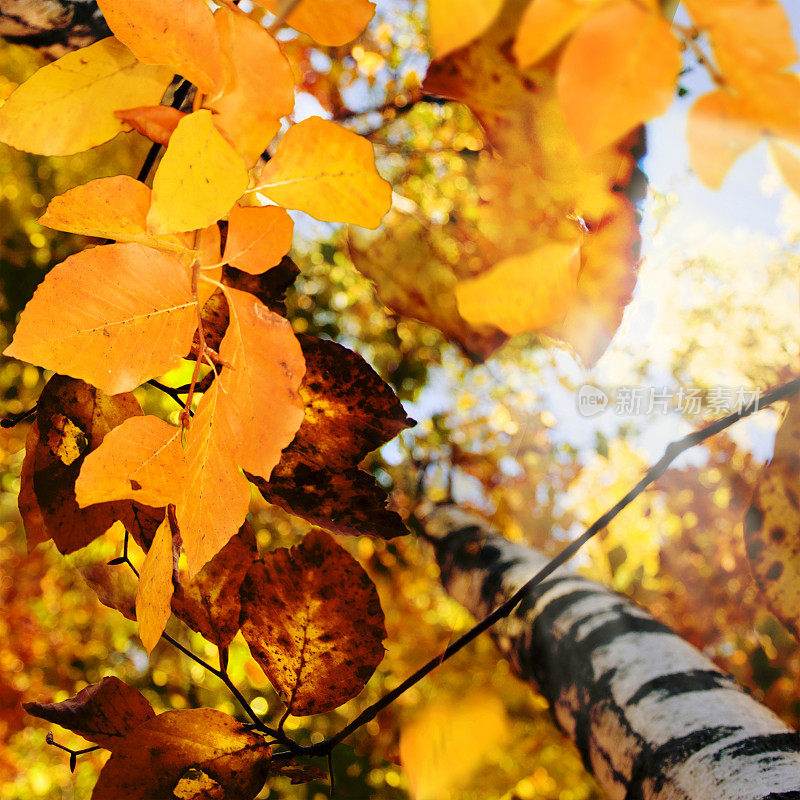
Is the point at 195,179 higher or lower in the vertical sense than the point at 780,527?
higher

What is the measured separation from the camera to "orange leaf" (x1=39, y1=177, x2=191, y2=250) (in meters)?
0.22

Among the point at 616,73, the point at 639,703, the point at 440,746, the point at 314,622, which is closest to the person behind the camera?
the point at 616,73

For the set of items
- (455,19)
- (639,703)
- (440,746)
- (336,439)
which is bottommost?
(440,746)

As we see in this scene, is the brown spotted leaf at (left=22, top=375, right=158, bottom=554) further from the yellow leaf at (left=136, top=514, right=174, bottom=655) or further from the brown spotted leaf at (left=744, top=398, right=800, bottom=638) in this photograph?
the brown spotted leaf at (left=744, top=398, right=800, bottom=638)

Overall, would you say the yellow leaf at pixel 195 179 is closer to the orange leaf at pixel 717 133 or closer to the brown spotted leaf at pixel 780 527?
the orange leaf at pixel 717 133

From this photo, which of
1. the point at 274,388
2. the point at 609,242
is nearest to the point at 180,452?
the point at 274,388

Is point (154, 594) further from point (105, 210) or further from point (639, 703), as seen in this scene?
point (639, 703)

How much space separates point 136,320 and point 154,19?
139 millimetres

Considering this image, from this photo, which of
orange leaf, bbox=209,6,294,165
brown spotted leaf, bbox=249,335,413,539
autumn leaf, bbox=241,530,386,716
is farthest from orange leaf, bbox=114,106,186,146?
autumn leaf, bbox=241,530,386,716

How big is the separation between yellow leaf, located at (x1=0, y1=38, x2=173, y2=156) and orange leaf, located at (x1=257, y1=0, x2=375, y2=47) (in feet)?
0.27

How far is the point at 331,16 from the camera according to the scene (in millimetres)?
282

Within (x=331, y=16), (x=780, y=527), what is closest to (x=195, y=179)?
(x=331, y=16)

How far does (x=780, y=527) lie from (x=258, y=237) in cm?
40

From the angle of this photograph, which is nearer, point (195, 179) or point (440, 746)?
point (195, 179)
